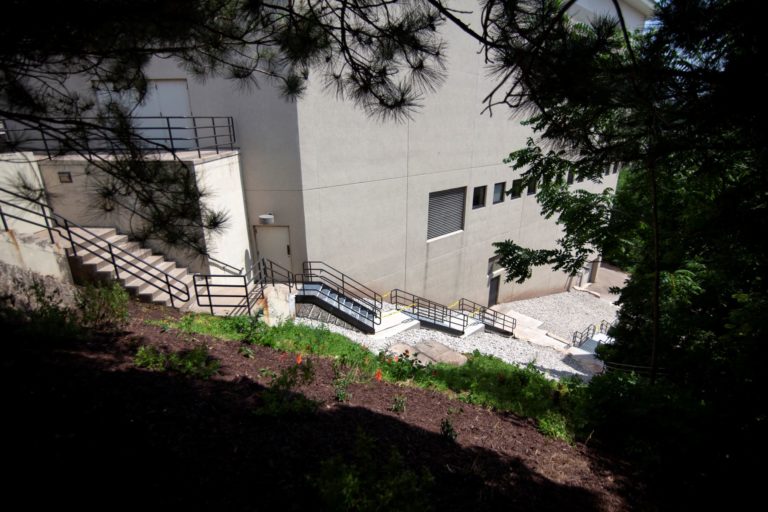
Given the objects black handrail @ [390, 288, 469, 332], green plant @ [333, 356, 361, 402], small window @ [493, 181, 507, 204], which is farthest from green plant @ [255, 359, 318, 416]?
small window @ [493, 181, 507, 204]

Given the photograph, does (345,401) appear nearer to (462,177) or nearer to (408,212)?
(408,212)

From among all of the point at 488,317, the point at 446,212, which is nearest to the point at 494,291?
the point at 488,317


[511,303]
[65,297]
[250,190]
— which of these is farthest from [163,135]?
[511,303]

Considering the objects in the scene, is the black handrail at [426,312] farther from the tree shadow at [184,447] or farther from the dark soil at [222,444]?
the tree shadow at [184,447]

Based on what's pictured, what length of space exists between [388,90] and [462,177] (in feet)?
35.5

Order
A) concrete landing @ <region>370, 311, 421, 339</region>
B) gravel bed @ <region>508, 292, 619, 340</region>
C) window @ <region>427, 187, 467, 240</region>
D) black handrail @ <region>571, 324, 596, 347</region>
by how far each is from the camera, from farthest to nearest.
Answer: gravel bed @ <region>508, 292, 619, 340</region>, black handrail @ <region>571, 324, 596, 347</region>, window @ <region>427, 187, 467, 240</region>, concrete landing @ <region>370, 311, 421, 339</region>

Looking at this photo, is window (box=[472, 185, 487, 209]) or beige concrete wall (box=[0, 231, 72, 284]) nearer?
beige concrete wall (box=[0, 231, 72, 284])

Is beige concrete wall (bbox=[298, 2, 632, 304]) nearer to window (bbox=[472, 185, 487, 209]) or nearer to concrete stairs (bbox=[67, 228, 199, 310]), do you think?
window (bbox=[472, 185, 487, 209])

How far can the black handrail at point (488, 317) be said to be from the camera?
15648mm

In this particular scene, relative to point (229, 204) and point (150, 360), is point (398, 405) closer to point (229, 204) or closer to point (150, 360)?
point (150, 360)

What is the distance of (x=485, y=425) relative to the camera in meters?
4.73

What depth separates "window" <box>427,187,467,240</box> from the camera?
14.3 metres

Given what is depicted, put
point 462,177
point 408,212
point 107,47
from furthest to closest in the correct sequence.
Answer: point 462,177 → point 408,212 → point 107,47

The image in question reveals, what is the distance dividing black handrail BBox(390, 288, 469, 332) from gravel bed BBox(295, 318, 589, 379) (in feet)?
1.89
